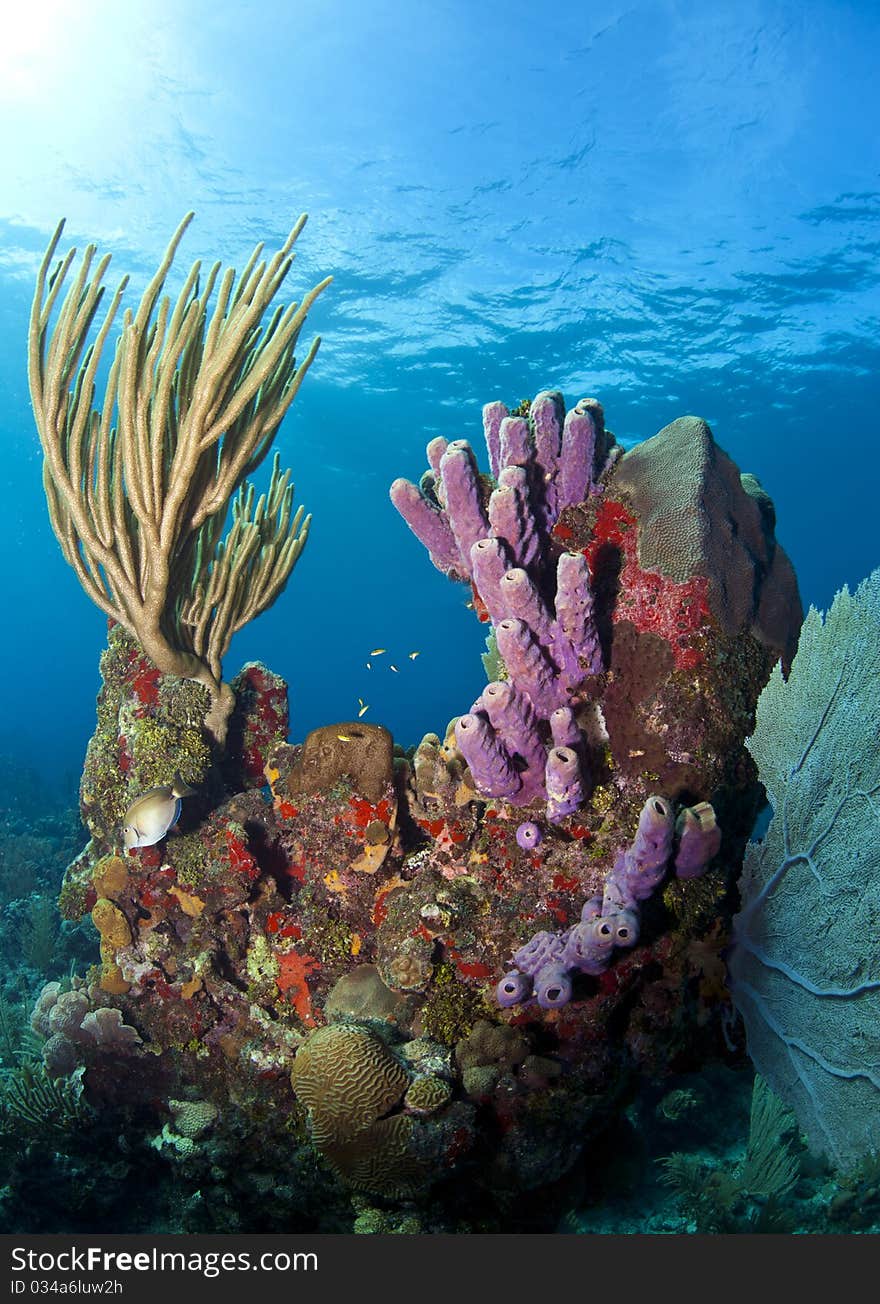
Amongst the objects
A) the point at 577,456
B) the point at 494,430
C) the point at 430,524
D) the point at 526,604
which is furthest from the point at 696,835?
the point at 494,430

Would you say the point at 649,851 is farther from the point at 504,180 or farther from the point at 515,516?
the point at 504,180

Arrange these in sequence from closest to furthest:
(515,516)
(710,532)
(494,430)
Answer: (515,516) → (710,532) → (494,430)

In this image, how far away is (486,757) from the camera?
10.2 ft

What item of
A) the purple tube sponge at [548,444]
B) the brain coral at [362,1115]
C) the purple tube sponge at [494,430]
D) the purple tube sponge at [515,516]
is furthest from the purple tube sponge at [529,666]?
the brain coral at [362,1115]

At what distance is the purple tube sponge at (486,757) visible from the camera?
10.0 feet

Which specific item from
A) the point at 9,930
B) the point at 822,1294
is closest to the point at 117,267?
the point at 9,930

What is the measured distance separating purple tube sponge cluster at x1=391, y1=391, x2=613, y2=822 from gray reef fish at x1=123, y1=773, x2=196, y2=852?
70.0 inches

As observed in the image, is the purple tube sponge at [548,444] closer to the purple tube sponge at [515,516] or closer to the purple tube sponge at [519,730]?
the purple tube sponge at [515,516]

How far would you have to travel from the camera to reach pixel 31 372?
402cm

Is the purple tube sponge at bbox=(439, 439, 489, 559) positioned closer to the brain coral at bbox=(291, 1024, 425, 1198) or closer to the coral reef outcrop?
the coral reef outcrop

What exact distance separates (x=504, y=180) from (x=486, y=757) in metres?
20.7

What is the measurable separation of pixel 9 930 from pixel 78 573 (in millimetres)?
7562

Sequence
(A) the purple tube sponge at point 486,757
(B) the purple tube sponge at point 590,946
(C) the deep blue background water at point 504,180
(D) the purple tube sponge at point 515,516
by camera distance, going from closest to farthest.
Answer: (B) the purple tube sponge at point 590,946
(A) the purple tube sponge at point 486,757
(D) the purple tube sponge at point 515,516
(C) the deep blue background water at point 504,180

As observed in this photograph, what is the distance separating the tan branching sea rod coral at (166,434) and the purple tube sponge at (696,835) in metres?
3.23
